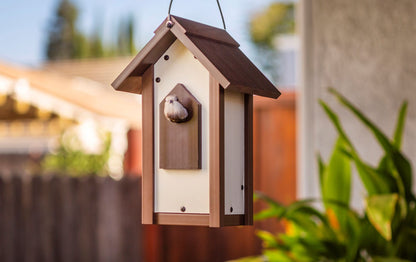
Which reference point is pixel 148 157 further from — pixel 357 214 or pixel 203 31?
pixel 357 214

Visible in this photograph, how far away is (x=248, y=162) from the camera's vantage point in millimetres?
1273

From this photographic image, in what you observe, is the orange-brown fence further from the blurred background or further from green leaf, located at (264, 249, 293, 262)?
green leaf, located at (264, 249, 293, 262)

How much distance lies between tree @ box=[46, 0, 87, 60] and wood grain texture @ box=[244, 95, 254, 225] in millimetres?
18897

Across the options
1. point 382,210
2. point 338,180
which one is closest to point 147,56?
point 382,210

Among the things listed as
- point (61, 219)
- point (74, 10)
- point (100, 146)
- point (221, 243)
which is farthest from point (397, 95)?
point (74, 10)

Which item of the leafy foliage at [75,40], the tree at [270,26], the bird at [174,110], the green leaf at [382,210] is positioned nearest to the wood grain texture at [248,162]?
the bird at [174,110]

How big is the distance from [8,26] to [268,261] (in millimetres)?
18840

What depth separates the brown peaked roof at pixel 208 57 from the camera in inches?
45.7

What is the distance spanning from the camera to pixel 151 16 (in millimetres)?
18906

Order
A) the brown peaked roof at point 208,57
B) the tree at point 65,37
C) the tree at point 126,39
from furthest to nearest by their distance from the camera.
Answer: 1. the tree at point 65,37
2. the tree at point 126,39
3. the brown peaked roof at point 208,57

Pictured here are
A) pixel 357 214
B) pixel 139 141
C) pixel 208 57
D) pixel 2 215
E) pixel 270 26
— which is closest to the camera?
pixel 208 57

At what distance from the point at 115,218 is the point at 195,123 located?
165 inches

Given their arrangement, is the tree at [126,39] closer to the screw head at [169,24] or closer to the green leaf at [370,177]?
the green leaf at [370,177]

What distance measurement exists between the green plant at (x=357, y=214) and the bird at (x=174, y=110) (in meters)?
1.22
